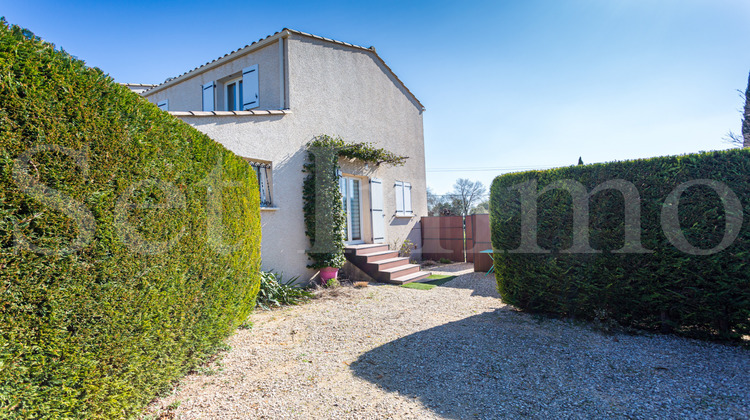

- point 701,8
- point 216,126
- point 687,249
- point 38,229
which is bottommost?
point 687,249

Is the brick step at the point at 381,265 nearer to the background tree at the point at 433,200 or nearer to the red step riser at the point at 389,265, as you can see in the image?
the red step riser at the point at 389,265

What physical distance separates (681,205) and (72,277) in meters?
5.69

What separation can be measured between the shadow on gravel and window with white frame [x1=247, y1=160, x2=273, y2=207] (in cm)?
434

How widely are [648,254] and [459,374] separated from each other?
287cm

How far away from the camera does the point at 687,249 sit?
3.93 meters

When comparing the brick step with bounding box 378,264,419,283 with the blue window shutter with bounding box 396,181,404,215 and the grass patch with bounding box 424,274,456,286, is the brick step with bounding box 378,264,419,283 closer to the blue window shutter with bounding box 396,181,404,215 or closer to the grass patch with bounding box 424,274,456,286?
the grass patch with bounding box 424,274,456,286

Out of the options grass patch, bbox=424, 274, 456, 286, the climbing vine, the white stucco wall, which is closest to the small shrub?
the white stucco wall

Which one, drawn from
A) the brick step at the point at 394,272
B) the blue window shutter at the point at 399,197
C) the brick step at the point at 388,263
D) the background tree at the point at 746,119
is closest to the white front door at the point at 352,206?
the brick step at the point at 388,263

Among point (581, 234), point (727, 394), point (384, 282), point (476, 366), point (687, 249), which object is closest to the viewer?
point (727, 394)

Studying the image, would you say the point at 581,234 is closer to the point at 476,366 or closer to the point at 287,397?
the point at 476,366

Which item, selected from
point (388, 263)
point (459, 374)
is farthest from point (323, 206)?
point (459, 374)

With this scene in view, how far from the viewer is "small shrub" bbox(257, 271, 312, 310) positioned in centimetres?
606

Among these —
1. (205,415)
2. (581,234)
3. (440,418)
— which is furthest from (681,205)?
(205,415)

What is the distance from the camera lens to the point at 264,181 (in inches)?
284
